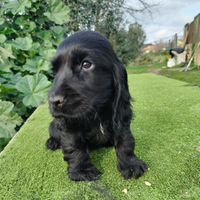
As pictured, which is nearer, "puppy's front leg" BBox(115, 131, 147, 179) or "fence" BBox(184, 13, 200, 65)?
"puppy's front leg" BBox(115, 131, 147, 179)

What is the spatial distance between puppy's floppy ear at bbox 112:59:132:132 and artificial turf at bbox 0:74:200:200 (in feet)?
1.40

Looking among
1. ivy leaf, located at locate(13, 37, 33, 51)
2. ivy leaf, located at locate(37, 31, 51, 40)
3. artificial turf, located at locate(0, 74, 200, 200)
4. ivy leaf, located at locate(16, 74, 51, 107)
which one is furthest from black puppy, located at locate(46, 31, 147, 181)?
ivy leaf, located at locate(37, 31, 51, 40)

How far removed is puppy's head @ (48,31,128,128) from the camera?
1082 mm

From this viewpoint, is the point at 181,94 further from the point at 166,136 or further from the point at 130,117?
the point at 130,117

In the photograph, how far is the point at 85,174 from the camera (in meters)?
1.34

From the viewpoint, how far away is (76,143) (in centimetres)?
140

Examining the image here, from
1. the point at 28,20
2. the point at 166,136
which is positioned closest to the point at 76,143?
the point at 166,136

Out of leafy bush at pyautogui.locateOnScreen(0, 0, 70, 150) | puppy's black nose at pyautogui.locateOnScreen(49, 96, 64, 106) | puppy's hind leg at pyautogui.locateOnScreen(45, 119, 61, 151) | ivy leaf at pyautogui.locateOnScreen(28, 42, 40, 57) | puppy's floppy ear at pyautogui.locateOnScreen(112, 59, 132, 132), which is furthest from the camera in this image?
ivy leaf at pyautogui.locateOnScreen(28, 42, 40, 57)

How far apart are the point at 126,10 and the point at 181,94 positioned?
26.3 feet

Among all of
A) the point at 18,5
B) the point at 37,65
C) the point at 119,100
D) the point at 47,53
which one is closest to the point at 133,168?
the point at 119,100

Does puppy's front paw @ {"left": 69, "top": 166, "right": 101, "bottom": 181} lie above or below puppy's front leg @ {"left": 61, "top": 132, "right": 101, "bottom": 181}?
below

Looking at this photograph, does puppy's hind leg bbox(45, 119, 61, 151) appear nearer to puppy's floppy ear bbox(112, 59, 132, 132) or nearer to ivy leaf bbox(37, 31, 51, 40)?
puppy's floppy ear bbox(112, 59, 132, 132)

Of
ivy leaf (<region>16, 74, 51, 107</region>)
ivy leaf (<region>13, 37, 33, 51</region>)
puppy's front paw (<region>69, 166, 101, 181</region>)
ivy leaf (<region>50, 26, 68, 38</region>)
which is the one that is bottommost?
puppy's front paw (<region>69, 166, 101, 181</region>)

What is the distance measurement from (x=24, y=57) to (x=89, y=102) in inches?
137
